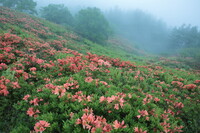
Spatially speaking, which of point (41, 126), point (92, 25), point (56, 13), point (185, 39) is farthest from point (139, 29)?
point (41, 126)

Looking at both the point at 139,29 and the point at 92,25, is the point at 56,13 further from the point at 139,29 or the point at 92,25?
the point at 139,29

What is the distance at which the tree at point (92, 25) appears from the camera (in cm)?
2819

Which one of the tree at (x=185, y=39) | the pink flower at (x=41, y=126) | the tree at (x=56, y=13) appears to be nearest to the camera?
the pink flower at (x=41, y=126)

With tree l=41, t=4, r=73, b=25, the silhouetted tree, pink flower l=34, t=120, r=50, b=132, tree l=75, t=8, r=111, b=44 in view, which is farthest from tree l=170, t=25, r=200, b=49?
pink flower l=34, t=120, r=50, b=132

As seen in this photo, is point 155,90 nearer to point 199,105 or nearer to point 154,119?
point 199,105

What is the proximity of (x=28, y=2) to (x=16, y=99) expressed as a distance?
3676cm

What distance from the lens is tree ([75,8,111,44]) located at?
92.5 ft

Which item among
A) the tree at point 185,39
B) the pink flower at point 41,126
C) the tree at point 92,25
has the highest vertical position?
the tree at point 185,39

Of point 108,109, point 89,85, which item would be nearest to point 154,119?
point 108,109

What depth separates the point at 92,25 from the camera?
2803 centimetres

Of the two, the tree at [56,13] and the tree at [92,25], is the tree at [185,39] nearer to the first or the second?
the tree at [92,25]

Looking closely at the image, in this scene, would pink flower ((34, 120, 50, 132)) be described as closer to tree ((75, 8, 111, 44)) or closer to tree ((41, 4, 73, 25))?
tree ((75, 8, 111, 44))

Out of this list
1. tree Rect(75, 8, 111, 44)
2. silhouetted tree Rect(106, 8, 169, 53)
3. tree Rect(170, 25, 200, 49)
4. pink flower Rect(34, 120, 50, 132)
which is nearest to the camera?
pink flower Rect(34, 120, 50, 132)

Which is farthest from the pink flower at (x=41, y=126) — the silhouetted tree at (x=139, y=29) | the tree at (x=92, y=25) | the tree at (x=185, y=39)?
the silhouetted tree at (x=139, y=29)
